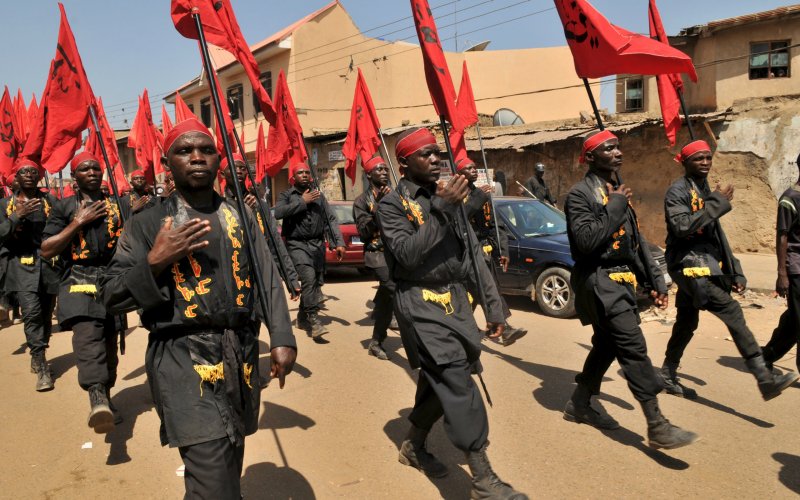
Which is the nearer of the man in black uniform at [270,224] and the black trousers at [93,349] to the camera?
the man in black uniform at [270,224]

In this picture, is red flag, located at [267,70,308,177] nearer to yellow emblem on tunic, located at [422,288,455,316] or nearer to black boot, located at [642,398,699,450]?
yellow emblem on tunic, located at [422,288,455,316]

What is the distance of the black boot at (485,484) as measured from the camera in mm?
3342

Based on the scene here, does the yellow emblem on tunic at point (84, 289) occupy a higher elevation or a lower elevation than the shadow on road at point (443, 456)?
higher

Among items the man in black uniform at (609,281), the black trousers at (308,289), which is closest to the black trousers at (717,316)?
the man in black uniform at (609,281)

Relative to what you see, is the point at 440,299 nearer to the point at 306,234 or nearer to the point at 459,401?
the point at 459,401

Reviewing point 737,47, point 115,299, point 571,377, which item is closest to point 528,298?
point 571,377

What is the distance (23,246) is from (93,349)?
2665 mm

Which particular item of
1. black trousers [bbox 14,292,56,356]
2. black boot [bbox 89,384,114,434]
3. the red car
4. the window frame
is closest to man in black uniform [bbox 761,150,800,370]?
black boot [bbox 89,384,114,434]

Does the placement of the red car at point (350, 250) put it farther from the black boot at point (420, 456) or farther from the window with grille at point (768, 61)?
the window with grille at point (768, 61)

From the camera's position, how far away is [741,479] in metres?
3.76

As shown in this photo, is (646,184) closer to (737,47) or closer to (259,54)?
(737,47)

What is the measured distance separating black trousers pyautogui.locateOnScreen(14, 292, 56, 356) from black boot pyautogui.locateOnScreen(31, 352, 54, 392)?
0.07m

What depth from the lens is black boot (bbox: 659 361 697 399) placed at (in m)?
5.34

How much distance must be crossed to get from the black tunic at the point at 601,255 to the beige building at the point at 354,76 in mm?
21526
